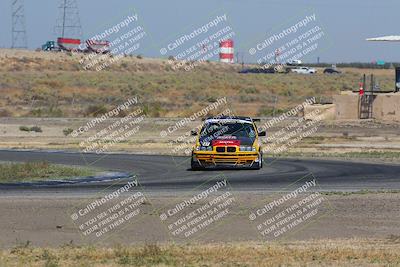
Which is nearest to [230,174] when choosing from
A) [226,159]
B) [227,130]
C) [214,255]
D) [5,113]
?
[226,159]

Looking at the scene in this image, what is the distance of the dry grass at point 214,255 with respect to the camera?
13273 millimetres

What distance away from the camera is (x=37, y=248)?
14.8 m

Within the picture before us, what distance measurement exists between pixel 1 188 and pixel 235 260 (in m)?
11.6

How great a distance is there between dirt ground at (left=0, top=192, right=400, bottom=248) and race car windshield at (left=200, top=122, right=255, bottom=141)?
26.4 ft

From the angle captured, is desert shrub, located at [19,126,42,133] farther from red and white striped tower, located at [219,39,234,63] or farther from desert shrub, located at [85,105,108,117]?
red and white striped tower, located at [219,39,234,63]

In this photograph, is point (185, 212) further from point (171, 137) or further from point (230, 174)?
point (171, 137)

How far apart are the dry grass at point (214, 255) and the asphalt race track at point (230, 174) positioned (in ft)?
27.2

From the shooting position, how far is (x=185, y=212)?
19.0 m

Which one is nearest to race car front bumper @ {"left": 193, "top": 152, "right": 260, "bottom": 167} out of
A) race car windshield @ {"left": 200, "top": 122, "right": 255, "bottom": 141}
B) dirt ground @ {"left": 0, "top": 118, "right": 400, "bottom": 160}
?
race car windshield @ {"left": 200, "top": 122, "right": 255, "bottom": 141}

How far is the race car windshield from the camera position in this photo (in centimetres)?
2962

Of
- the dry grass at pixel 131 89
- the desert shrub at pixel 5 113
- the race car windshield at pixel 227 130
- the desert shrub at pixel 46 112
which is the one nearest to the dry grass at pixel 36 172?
the race car windshield at pixel 227 130

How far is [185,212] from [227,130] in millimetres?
11359

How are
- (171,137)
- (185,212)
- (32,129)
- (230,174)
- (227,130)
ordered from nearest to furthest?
(185,212) < (230,174) < (227,130) < (171,137) < (32,129)

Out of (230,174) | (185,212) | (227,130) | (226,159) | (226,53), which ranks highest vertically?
(185,212)
